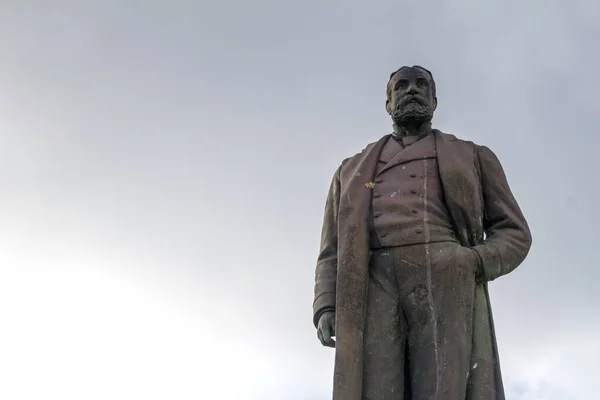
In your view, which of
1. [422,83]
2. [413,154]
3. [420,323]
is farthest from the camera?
[422,83]

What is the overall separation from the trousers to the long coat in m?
0.14

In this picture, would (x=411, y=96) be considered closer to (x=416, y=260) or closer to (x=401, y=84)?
(x=401, y=84)

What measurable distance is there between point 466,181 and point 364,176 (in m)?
1.01

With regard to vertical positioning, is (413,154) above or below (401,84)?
below

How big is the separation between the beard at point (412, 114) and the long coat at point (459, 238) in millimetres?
201

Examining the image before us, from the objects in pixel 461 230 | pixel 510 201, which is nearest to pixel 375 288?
pixel 461 230

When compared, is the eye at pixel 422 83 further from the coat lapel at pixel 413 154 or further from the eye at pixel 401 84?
the coat lapel at pixel 413 154

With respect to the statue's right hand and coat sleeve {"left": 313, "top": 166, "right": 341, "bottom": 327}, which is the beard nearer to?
coat sleeve {"left": 313, "top": 166, "right": 341, "bottom": 327}

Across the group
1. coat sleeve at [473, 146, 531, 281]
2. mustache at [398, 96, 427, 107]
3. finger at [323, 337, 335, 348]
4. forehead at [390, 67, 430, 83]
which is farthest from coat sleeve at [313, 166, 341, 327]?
coat sleeve at [473, 146, 531, 281]

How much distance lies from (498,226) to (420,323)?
4.40ft

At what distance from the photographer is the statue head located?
9.09 metres

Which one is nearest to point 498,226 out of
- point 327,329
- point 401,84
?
point 401,84

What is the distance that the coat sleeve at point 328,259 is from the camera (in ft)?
28.1

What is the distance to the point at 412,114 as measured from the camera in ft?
Answer: 29.7
